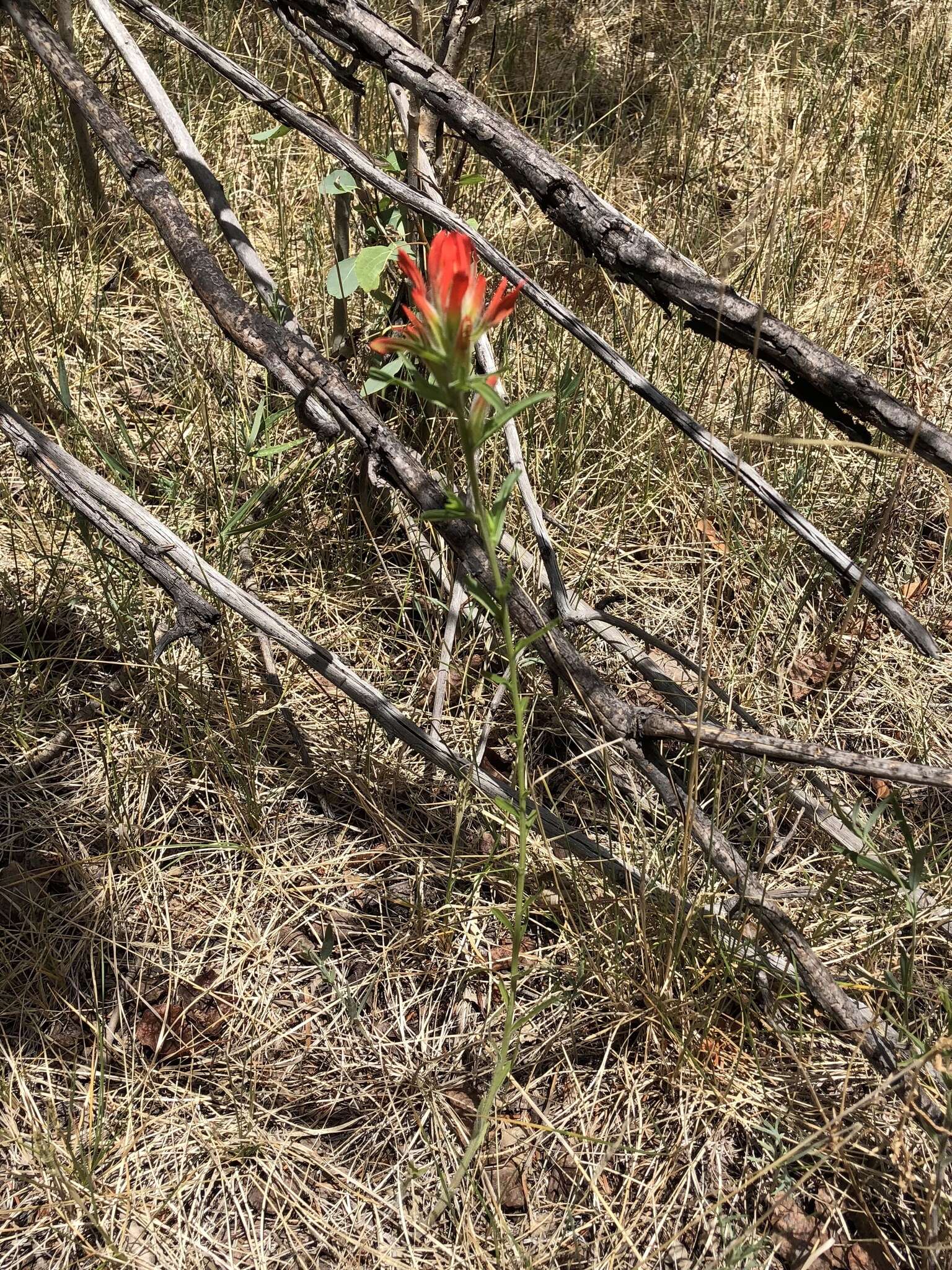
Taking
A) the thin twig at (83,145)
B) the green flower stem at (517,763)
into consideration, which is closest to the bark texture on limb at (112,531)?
the green flower stem at (517,763)

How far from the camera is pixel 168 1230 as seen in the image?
153cm

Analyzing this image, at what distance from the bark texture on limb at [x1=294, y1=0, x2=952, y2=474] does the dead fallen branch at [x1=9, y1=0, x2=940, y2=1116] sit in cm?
44

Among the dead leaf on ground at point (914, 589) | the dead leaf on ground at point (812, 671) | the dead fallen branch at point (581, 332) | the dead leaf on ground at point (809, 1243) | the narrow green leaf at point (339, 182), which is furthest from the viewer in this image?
the dead leaf on ground at point (914, 589)

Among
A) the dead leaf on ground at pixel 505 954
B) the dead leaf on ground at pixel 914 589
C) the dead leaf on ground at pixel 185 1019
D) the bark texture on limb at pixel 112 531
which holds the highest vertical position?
the bark texture on limb at pixel 112 531

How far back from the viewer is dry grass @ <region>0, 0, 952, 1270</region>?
61.2 inches

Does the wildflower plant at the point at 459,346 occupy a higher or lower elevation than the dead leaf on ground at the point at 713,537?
higher

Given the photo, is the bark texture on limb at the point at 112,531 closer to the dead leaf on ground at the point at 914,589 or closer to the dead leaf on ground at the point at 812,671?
the dead leaf on ground at the point at 812,671

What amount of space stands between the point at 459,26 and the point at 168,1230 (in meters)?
2.28

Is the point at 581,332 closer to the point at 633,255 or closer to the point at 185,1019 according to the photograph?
the point at 633,255

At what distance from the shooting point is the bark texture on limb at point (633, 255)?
162 cm

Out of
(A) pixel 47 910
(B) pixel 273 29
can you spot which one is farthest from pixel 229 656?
(B) pixel 273 29

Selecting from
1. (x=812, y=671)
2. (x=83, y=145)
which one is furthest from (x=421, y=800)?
(x=83, y=145)

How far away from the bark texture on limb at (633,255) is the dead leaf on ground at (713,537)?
582mm

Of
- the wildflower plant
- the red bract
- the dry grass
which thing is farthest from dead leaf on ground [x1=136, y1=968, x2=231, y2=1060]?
the red bract
